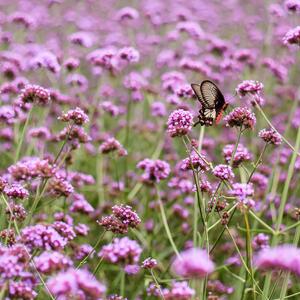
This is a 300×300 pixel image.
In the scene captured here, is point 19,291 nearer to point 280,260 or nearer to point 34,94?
point 280,260

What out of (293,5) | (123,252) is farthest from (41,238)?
(293,5)

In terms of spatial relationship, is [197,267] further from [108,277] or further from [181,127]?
[108,277]

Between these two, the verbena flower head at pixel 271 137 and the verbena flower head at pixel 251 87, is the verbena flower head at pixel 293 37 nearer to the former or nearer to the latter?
the verbena flower head at pixel 251 87

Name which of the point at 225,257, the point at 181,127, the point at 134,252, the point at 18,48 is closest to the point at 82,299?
the point at 134,252

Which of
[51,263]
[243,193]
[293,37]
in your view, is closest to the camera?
[51,263]

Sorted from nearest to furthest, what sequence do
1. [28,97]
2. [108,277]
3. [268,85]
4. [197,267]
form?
[197,267] → [28,97] → [108,277] → [268,85]

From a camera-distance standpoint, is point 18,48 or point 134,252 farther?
point 18,48
